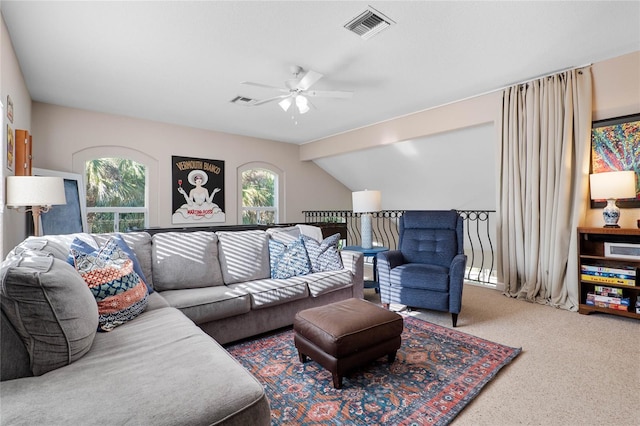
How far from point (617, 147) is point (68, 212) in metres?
6.44

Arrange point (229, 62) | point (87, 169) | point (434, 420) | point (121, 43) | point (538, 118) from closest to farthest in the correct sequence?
point (434, 420) < point (121, 43) < point (229, 62) < point (538, 118) < point (87, 169)

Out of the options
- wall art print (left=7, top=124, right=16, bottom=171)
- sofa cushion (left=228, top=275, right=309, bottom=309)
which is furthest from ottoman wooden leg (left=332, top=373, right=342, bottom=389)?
wall art print (left=7, top=124, right=16, bottom=171)

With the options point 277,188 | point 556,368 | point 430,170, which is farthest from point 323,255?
point 277,188

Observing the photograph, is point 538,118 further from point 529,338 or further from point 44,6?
point 44,6

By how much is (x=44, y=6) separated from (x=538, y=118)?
185 inches

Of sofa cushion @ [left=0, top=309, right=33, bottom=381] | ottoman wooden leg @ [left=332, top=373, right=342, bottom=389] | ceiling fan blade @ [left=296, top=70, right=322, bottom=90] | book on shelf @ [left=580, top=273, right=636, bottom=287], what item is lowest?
ottoman wooden leg @ [left=332, top=373, right=342, bottom=389]

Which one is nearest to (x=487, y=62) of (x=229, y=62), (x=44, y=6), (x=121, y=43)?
(x=229, y=62)

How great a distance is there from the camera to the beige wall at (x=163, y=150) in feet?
14.3

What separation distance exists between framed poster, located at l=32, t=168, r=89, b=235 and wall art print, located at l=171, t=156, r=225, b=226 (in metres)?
1.26

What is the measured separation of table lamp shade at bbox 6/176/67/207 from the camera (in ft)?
7.82

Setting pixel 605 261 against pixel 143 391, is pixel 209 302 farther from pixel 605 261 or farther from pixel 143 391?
pixel 605 261

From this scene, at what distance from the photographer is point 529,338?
2.59m

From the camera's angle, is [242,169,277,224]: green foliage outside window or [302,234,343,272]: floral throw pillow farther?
[242,169,277,224]: green foliage outside window

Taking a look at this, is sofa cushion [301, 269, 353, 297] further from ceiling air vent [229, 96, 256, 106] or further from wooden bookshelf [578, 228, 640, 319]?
ceiling air vent [229, 96, 256, 106]
